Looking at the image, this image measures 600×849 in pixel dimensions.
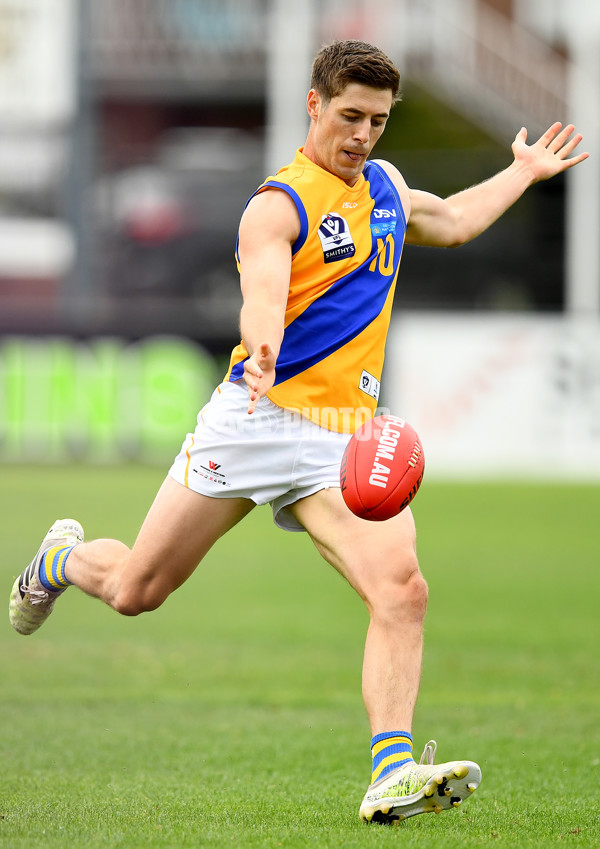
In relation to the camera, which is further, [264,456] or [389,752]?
[264,456]

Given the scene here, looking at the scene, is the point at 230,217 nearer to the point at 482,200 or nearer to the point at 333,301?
the point at 482,200

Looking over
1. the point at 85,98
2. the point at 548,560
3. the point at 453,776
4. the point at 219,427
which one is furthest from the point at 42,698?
the point at 85,98

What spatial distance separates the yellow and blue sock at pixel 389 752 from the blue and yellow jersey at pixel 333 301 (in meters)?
1.12

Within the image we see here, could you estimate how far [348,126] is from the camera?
5.04m

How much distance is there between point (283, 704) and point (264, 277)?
3.22 meters

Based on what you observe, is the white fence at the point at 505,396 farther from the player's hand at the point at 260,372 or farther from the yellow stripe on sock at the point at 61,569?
the player's hand at the point at 260,372

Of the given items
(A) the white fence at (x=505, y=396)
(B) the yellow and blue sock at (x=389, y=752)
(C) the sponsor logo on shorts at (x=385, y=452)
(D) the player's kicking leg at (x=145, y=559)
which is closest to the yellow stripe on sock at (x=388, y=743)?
(B) the yellow and blue sock at (x=389, y=752)

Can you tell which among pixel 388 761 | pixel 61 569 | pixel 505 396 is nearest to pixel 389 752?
pixel 388 761

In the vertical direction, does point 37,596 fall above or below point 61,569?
below

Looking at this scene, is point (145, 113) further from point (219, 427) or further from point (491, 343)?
point (219, 427)

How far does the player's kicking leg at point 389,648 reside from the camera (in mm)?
4719

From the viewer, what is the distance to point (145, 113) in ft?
109

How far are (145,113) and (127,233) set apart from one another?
925 cm

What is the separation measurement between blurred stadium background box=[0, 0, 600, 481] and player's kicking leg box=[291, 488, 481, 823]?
15.1m
